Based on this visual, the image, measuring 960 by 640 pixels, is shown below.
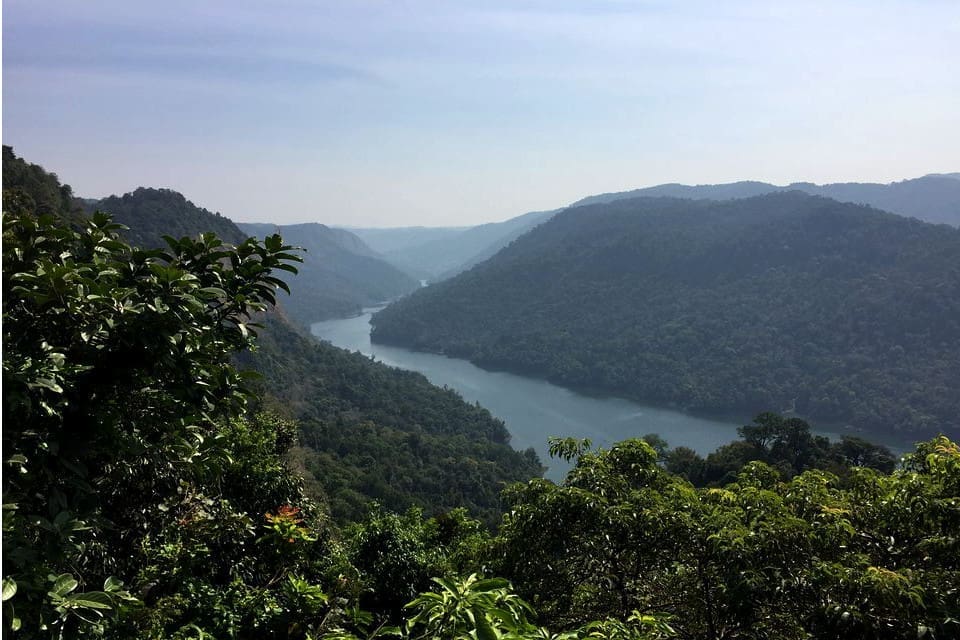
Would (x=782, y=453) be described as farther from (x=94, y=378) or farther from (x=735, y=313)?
(x=735, y=313)

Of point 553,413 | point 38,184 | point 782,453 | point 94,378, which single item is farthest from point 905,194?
point 94,378

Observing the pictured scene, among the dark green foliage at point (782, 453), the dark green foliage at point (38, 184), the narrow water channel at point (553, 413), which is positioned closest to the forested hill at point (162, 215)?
the dark green foliage at point (38, 184)

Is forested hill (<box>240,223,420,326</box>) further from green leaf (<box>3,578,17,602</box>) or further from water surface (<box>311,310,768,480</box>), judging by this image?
green leaf (<box>3,578,17,602</box>)

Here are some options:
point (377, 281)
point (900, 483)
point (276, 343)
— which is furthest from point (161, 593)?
point (377, 281)

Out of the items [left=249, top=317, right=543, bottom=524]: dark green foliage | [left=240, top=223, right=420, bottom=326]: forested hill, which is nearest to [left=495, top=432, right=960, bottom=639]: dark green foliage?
[left=249, top=317, right=543, bottom=524]: dark green foliage

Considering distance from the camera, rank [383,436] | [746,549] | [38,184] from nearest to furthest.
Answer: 1. [746,549]
2. [38,184]
3. [383,436]

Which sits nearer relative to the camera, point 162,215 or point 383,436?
point 383,436

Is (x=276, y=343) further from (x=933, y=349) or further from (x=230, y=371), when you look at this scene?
(x=933, y=349)
